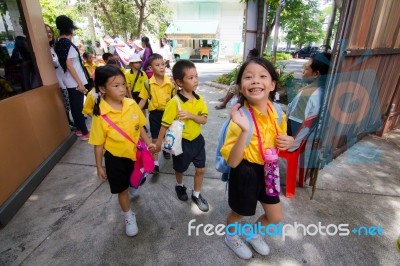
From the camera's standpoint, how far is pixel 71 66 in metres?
3.85

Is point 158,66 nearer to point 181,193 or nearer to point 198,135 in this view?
point 198,135

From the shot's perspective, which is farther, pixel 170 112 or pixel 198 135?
pixel 198 135

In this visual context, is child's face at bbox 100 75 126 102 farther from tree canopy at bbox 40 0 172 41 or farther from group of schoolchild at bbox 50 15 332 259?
tree canopy at bbox 40 0 172 41

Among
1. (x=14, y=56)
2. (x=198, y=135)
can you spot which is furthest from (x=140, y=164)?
(x=14, y=56)

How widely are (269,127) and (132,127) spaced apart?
3.84ft

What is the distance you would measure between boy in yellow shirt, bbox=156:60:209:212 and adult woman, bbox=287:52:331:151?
1.06 m

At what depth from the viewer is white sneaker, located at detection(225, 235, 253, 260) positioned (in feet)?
6.57

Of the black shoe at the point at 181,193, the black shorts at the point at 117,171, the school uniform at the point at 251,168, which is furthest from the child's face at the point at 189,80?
the black shoe at the point at 181,193

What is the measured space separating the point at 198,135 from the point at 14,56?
8.36 feet

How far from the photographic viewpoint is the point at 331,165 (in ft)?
11.4

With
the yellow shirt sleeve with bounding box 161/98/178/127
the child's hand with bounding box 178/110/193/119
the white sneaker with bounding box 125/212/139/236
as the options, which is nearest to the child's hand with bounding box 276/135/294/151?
the child's hand with bounding box 178/110/193/119

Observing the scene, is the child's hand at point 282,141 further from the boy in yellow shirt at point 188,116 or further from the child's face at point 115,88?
the child's face at point 115,88

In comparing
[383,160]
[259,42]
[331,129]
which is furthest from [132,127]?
[259,42]

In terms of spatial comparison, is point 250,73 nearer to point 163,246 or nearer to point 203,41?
point 163,246
